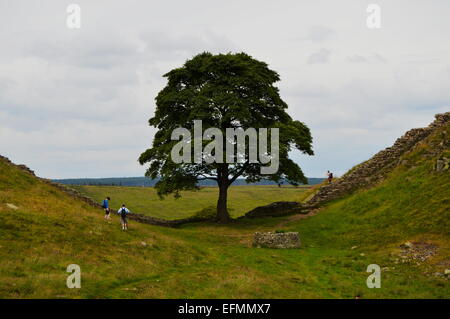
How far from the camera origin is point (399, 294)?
18734 millimetres

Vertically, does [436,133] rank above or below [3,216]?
above

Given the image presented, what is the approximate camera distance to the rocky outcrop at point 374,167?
164 ft

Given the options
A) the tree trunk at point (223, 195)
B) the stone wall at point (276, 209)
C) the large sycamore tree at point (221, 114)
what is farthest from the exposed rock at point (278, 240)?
the stone wall at point (276, 209)

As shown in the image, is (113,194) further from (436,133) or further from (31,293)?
(31,293)

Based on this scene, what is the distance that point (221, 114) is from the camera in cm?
4478

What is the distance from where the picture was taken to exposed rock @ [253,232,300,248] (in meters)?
32.4

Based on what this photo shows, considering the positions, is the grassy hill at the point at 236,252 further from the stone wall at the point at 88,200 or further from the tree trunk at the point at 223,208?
the tree trunk at the point at 223,208

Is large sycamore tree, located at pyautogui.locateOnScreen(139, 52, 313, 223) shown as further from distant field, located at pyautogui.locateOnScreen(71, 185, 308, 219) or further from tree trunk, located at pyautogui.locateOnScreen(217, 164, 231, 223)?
distant field, located at pyautogui.locateOnScreen(71, 185, 308, 219)

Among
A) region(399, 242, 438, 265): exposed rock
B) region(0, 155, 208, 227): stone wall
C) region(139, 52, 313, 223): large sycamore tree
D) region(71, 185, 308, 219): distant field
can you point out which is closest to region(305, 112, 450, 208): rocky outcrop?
region(139, 52, 313, 223): large sycamore tree

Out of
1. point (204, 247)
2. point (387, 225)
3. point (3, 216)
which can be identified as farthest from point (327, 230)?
point (3, 216)

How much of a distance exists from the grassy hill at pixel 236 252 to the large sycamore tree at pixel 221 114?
630 cm

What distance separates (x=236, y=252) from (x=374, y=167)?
27.4 metres

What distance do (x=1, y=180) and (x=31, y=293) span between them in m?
25.5

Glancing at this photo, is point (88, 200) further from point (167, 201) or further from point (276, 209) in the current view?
point (167, 201)
